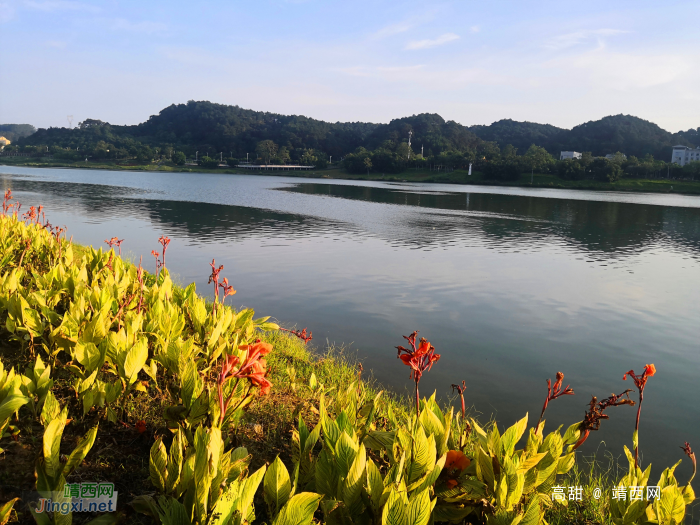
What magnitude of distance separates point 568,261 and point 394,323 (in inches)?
366

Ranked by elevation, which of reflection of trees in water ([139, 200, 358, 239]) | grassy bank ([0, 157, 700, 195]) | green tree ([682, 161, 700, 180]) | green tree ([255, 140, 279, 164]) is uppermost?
green tree ([255, 140, 279, 164])

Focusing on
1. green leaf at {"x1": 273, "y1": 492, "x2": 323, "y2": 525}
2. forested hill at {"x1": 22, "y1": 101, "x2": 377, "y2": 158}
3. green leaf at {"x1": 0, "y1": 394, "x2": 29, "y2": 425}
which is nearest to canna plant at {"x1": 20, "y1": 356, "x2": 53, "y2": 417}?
green leaf at {"x1": 0, "y1": 394, "x2": 29, "y2": 425}

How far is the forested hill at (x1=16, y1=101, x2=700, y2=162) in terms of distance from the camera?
12939 cm

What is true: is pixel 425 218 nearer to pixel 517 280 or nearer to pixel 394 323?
pixel 517 280

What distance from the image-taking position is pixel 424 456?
2191 millimetres

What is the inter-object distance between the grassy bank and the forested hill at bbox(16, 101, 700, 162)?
1524cm

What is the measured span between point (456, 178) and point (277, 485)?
94.6 meters

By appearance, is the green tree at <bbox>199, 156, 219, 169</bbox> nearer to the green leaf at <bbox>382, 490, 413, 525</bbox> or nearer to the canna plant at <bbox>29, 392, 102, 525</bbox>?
the canna plant at <bbox>29, 392, 102, 525</bbox>

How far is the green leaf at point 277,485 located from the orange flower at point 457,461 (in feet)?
2.70

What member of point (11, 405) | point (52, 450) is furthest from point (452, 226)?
point (52, 450)

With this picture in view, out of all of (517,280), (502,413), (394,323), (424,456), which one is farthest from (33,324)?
(517,280)

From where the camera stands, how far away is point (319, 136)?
6127 inches

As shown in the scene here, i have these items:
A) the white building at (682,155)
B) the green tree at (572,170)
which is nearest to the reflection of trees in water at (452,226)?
the green tree at (572,170)

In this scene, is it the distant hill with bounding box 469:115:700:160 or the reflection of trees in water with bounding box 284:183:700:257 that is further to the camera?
the distant hill with bounding box 469:115:700:160
